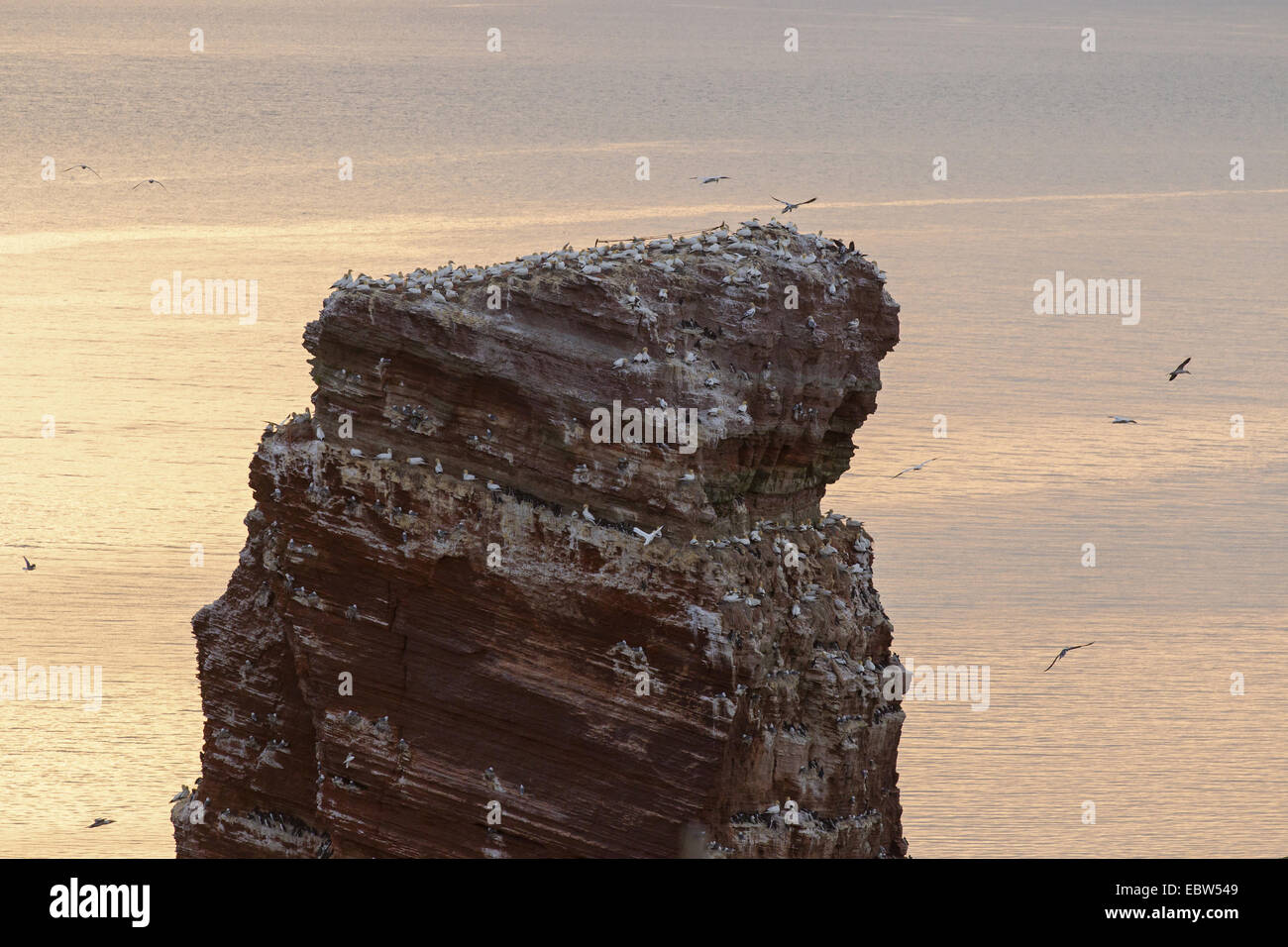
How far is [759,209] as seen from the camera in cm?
9944

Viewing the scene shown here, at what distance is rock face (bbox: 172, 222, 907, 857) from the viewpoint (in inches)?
1334

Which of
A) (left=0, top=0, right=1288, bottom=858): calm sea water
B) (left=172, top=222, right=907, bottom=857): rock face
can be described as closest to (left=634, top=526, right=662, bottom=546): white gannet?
(left=172, top=222, right=907, bottom=857): rock face

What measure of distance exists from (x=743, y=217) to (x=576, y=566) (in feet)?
210

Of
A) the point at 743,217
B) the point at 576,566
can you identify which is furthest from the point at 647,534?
the point at 743,217

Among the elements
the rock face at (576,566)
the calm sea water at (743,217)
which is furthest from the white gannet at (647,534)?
the calm sea water at (743,217)

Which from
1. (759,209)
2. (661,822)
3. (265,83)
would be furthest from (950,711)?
(265,83)

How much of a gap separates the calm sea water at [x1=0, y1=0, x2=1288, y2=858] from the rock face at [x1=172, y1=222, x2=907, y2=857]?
15193mm

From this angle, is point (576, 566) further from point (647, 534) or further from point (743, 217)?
point (743, 217)

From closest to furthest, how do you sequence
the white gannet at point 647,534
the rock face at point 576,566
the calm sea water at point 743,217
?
the white gannet at point 647,534 < the rock face at point 576,566 < the calm sea water at point 743,217

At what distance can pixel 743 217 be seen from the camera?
9669 cm

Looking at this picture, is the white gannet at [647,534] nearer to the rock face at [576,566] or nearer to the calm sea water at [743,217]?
the rock face at [576,566]

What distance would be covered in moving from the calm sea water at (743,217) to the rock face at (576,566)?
49.8ft

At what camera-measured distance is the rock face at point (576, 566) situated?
111ft

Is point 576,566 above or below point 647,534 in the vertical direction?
below
